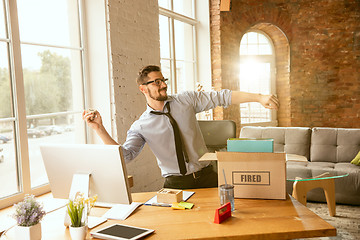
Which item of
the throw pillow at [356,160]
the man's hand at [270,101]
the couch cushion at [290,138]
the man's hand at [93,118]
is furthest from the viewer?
the couch cushion at [290,138]

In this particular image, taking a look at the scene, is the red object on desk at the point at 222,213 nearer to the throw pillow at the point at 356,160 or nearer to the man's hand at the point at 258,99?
the man's hand at the point at 258,99

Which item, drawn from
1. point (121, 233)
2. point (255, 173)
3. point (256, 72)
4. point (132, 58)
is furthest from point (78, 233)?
point (256, 72)

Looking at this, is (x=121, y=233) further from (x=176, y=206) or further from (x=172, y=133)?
(x=172, y=133)

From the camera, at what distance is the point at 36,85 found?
8.73 ft

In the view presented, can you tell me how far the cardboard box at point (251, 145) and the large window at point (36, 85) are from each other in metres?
1.57

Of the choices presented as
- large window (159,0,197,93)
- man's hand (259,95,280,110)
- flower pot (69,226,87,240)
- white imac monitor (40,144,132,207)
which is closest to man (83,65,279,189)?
man's hand (259,95,280,110)

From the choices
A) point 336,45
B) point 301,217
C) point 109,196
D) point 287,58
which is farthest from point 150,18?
point 336,45

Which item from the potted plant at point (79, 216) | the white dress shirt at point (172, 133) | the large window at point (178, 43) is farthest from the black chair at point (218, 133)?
the large window at point (178, 43)

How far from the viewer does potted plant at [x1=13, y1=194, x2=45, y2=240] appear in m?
1.42

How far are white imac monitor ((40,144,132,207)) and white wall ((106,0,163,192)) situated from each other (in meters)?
1.45

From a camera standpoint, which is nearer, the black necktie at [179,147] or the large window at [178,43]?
the black necktie at [179,147]

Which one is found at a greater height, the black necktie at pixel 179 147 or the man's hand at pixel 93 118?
the man's hand at pixel 93 118

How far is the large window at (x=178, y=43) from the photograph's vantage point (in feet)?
16.2

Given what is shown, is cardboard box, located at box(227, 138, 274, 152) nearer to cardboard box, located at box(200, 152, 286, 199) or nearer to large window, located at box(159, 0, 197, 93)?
cardboard box, located at box(200, 152, 286, 199)
